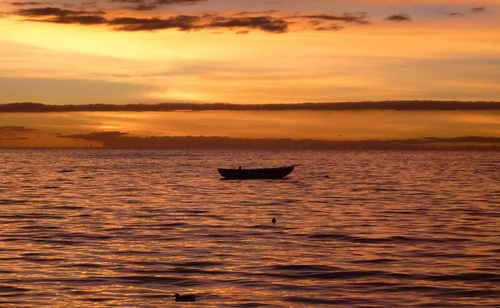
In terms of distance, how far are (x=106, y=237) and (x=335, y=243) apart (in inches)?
485

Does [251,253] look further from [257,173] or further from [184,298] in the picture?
[257,173]

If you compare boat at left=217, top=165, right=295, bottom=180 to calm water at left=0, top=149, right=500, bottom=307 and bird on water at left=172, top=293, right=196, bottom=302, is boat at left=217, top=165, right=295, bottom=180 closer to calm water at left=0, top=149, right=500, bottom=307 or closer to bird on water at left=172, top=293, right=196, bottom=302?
calm water at left=0, top=149, right=500, bottom=307

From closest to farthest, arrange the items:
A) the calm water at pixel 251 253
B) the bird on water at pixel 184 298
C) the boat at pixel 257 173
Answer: the bird on water at pixel 184 298
the calm water at pixel 251 253
the boat at pixel 257 173

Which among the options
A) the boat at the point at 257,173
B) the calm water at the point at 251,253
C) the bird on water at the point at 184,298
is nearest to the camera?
the bird on water at the point at 184,298

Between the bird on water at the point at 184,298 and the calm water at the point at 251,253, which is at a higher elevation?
the bird on water at the point at 184,298

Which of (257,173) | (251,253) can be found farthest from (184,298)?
(257,173)

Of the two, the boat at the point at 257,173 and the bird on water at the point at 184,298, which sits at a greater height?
the bird on water at the point at 184,298

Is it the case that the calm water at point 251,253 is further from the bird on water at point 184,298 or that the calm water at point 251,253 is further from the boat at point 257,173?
the boat at point 257,173

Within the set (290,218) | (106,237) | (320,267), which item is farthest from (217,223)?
(320,267)

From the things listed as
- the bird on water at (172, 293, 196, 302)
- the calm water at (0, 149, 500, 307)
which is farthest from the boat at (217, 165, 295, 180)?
the bird on water at (172, 293, 196, 302)

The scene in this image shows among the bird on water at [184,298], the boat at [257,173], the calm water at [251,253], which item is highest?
the bird on water at [184,298]

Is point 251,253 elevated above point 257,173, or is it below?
above

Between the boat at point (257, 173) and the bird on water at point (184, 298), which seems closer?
the bird on water at point (184, 298)

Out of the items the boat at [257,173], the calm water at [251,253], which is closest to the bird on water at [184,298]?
the calm water at [251,253]
